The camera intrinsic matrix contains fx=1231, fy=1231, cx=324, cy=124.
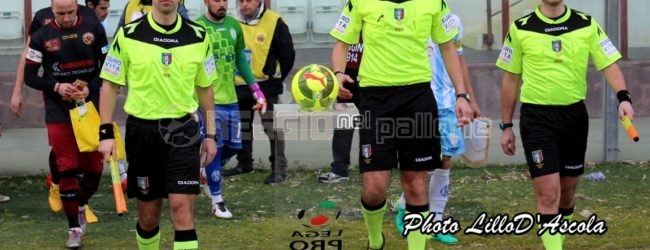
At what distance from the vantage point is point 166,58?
7535 mm

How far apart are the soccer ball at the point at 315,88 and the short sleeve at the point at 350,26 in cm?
177

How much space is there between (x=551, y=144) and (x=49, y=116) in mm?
3842

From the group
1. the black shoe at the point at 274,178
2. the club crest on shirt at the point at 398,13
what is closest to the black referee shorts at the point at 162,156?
the club crest on shirt at the point at 398,13

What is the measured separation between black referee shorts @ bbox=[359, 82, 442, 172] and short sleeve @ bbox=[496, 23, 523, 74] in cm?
58

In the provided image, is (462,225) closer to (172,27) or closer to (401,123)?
(401,123)

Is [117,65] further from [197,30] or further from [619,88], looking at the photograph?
[619,88]

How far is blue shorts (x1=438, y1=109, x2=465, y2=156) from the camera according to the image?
374 inches

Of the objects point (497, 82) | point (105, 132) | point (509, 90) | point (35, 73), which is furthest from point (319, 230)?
point (497, 82)

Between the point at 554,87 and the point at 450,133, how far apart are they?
1474mm

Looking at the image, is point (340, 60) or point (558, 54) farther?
point (340, 60)

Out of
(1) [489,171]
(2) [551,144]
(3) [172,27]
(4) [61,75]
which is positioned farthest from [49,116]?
(1) [489,171]

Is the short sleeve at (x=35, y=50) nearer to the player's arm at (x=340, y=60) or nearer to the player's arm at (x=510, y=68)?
the player's arm at (x=340, y=60)

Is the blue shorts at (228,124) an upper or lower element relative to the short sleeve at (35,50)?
lower

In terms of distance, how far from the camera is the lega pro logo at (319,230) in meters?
9.14
